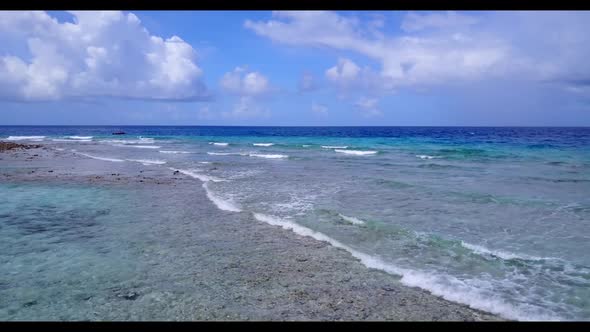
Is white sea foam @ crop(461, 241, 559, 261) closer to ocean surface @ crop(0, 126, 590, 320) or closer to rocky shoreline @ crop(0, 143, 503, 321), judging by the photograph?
ocean surface @ crop(0, 126, 590, 320)

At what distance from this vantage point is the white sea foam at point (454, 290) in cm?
513

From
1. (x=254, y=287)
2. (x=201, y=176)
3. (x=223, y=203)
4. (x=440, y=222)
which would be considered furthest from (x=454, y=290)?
(x=201, y=176)

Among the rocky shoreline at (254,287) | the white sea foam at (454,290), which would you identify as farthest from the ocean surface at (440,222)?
the rocky shoreline at (254,287)

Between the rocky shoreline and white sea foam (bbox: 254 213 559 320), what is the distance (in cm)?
18

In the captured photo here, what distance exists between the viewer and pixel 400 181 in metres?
17.4

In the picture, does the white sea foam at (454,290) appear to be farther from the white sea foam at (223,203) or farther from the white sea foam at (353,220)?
the white sea foam at (223,203)

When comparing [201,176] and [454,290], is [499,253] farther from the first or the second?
[201,176]

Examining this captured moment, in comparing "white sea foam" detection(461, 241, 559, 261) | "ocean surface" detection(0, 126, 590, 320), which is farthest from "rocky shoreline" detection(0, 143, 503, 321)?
"white sea foam" detection(461, 241, 559, 261)

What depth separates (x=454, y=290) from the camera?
5801mm

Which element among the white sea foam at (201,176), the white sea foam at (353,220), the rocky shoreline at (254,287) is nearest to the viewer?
the rocky shoreline at (254,287)

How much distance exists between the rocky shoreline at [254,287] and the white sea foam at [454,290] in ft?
0.58

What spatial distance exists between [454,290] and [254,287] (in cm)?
310
